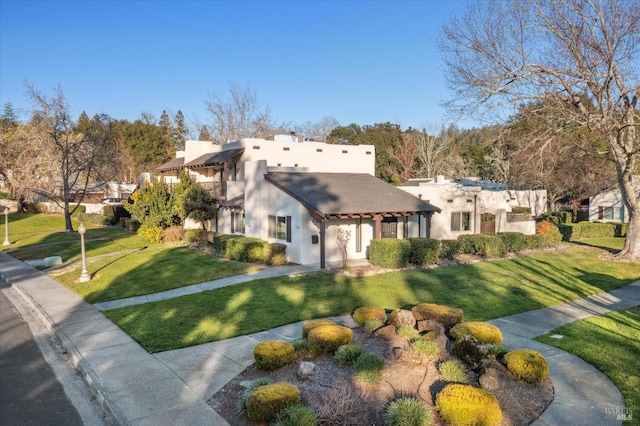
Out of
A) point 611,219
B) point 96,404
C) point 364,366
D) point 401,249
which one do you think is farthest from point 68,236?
point 611,219

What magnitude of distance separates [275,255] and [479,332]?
1197 cm

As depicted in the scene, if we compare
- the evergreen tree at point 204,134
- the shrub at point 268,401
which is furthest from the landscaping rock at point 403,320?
the evergreen tree at point 204,134

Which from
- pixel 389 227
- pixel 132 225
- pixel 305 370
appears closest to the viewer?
pixel 305 370

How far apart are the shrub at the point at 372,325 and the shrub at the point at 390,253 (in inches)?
353

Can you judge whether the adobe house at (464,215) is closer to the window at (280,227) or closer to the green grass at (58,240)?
the window at (280,227)

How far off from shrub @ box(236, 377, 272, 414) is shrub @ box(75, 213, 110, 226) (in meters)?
37.7

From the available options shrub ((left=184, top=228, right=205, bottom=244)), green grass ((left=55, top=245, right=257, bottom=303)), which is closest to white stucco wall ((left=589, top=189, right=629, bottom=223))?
shrub ((left=184, top=228, right=205, bottom=244))

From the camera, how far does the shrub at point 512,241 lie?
2370cm

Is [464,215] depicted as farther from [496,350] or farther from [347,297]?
[496,350]

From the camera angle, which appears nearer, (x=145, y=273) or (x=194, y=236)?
(x=145, y=273)

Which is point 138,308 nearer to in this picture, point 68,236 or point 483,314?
point 483,314

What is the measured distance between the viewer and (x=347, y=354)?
26.6ft

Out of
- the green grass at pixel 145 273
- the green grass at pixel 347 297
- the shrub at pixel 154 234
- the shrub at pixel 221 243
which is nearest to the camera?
the green grass at pixel 347 297

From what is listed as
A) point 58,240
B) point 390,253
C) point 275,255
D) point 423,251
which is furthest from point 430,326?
point 58,240
